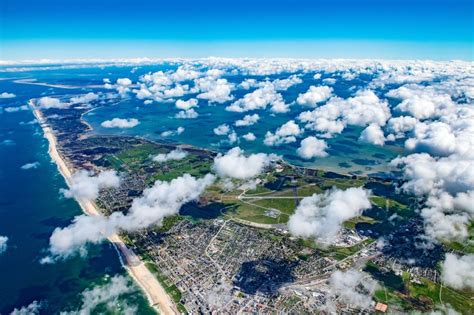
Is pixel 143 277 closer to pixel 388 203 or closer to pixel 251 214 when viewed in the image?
pixel 251 214

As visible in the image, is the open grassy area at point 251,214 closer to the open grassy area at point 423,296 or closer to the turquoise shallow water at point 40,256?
the open grassy area at point 423,296

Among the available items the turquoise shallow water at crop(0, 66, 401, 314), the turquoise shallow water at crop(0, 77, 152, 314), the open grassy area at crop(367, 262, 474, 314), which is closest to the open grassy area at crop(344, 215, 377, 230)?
the open grassy area at crop(367, 262, 474, 314)

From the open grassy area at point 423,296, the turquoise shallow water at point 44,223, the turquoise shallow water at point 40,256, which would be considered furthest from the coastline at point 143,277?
the open grassy area at point 423,296

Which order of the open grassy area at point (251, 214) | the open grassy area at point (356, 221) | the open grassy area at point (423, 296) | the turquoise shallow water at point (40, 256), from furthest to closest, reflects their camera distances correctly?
the open grassy area at point (251, 214), the open grassy area at point (356, 221), the turquoise shallow water at point (40, 256), the open grassy area at point (423, 296)

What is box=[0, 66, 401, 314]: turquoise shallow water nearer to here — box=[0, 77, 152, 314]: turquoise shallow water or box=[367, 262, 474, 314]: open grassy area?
box=[0, 77, 152, 314]: turquoise shallow water

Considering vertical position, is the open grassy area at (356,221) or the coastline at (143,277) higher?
the open grassy area at (356,221)

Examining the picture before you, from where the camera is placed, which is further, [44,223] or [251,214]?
[251,214]

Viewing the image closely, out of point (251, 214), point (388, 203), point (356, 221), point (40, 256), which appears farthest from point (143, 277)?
point (388, 203)

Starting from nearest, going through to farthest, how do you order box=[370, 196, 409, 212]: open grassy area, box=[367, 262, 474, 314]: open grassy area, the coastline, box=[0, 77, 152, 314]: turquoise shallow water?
box=[367, 262, 474, 314]: open grassy area < the coastline < box=[0, 77, 152, 314]: turquoise shallow water < box=[370, 196, 409, 212]: open grassy area

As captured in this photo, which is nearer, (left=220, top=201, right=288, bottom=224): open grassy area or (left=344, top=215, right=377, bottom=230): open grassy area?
(left=344, top=215, right=377, bottom=230): open grassy area
